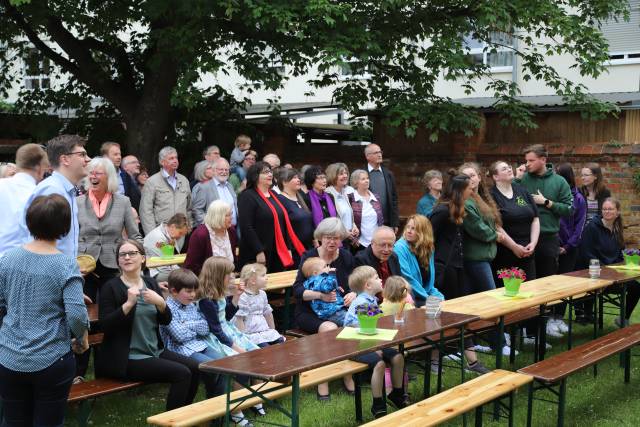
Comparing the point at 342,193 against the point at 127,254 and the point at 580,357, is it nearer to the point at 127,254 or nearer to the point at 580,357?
the point at 580,357

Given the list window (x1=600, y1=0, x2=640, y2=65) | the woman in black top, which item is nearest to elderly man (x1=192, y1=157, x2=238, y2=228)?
the woman in black top

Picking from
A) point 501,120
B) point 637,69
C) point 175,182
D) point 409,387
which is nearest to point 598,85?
point 637,69

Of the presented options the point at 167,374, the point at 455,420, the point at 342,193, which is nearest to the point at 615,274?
the point at 455,420

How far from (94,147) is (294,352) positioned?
10.9m

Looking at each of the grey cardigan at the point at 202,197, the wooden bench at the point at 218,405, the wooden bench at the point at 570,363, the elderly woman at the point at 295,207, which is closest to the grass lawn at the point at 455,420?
the wooden bench at the point at 570,363

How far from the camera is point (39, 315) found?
4738mm

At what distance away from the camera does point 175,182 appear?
1010cm

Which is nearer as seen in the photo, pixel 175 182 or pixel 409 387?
pixel 409 387

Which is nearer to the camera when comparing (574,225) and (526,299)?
(526,299)

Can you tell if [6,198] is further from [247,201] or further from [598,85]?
[598,85]

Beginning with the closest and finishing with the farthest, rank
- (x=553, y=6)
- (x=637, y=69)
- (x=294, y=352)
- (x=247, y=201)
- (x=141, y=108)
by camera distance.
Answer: (x=294, y=352) → (x=247, y=201) → (x=553, y=6) → (x=141, y=108) → (x=637, y=69)

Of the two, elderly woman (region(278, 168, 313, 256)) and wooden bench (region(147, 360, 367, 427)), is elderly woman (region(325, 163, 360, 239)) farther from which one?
wooden bench (region(147, 360, 367, 427))

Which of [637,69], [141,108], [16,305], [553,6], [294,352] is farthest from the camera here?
[637,69]

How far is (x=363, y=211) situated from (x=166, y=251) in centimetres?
267
